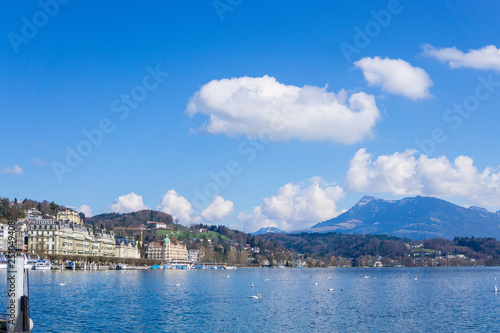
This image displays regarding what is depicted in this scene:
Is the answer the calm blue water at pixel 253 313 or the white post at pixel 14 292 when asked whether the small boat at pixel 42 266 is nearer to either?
the calm blue water at pixel 253 313

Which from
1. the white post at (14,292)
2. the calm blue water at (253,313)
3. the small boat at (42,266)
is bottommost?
the calm blue water at (253,313)

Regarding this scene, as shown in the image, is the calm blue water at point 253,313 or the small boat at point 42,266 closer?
the calm blue water at point 253,313

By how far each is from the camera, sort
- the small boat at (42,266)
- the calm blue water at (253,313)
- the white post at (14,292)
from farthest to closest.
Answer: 1. the small boat at (42,266)
2. the calm blue water at (253,313)
3. the white post at (14,292)

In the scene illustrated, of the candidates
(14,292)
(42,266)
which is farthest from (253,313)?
(42,266)

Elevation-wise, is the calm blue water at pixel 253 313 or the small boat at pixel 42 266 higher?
the small boat at pixel 42 266

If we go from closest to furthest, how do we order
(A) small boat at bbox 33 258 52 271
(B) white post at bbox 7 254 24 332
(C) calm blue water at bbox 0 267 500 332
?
1. (B) white post at bbox 7 254 24 332
2. (C) calm blue water at bbox 0 267 500 332
3. (A) small boat at bbox 33 258 52 271

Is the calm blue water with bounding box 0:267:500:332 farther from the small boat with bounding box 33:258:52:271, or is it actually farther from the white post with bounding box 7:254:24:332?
the small boat with bounding box 33:258:52:271

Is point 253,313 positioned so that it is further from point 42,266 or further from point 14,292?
point 42,266

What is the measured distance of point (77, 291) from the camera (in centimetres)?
8512

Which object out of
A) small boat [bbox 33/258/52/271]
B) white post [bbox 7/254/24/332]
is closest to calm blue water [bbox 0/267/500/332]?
white post [bbox 7/254/24/332]

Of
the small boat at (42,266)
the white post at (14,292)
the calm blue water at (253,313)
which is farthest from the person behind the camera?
the small boat at (42,266)

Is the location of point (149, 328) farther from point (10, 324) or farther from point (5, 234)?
point (5, 234)

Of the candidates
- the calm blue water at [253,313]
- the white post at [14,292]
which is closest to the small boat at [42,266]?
the calm blue water at [253,313]

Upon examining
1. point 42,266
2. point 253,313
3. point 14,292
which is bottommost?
point 253,313
